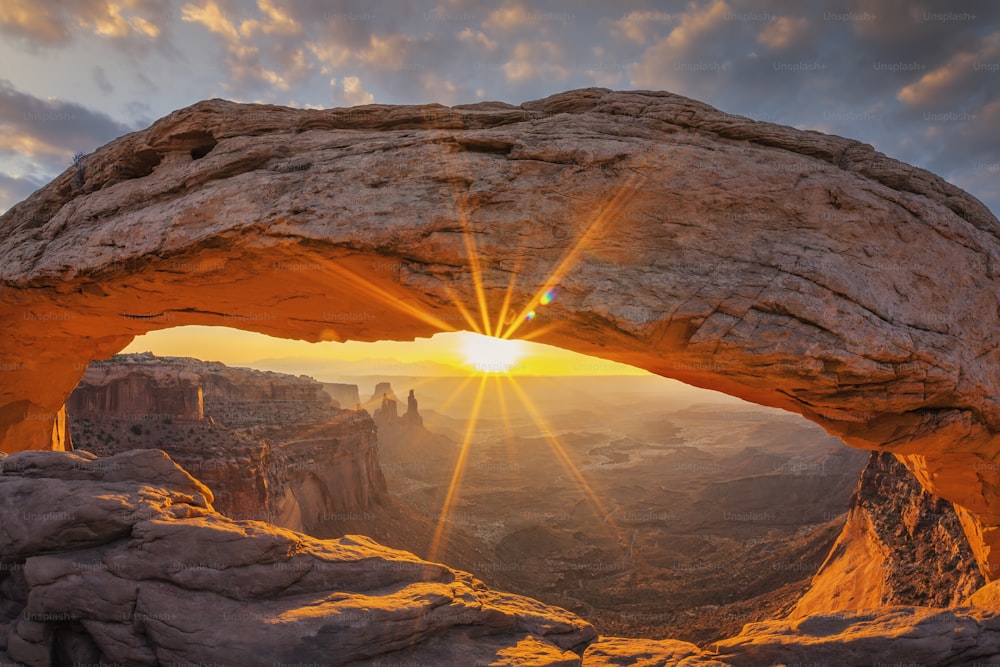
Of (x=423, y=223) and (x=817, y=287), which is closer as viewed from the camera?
(x=817, y=287)

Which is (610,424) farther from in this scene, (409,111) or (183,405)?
(409,111)

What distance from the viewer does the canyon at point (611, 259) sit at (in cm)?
705

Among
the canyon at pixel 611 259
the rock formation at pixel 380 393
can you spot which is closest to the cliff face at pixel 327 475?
the canyon at pixel 611 259

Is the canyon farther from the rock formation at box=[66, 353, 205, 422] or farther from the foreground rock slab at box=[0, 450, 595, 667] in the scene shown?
the rock formation at box=[66, 353, 205, 422]

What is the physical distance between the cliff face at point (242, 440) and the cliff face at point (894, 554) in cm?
2540

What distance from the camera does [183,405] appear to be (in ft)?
91.1

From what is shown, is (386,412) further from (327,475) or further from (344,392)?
(327,475)

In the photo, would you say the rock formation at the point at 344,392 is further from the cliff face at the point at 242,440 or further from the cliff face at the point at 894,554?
the cliff face at the point at 894,554

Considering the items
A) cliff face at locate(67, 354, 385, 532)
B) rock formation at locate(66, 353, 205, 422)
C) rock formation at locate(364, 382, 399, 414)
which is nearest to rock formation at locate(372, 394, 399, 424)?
rock formation at locate(364, 382, 399, 414)

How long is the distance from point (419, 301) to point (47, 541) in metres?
6.09

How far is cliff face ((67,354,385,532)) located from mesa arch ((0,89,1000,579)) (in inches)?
683

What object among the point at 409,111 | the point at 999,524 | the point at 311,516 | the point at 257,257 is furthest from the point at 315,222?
the point at 311,516

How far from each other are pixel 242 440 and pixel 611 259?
26790 millimetres

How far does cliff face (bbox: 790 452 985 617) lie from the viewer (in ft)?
39.8
